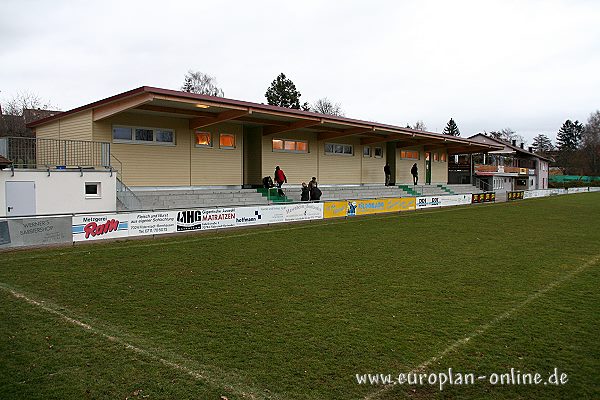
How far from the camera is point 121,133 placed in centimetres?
1988

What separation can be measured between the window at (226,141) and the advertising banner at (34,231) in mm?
11753

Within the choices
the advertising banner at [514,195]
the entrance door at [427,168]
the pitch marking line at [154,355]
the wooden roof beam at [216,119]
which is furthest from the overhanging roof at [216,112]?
the advertising banner at [514,195]

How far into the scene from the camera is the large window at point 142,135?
19.8 m

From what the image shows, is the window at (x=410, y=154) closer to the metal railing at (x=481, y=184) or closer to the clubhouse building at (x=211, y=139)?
the clubhouse building at (x=211, y=139)

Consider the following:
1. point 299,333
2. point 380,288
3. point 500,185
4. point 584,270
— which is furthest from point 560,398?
point 500,185

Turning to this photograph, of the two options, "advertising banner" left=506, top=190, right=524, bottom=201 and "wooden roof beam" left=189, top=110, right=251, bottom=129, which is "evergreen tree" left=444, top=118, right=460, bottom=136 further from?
"wooden roof beam" left=189, top=110, right=251, bottom=129

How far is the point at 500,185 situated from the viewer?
58938 millimetres

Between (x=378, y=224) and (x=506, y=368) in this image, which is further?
(x=378, y=224)

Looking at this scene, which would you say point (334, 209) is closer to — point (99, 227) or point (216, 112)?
point (216, 112)

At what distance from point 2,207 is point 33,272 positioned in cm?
712

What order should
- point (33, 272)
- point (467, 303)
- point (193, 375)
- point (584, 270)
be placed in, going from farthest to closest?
point (584, 270) < point (33, 272) < point (467, 303) < point (193, 375)

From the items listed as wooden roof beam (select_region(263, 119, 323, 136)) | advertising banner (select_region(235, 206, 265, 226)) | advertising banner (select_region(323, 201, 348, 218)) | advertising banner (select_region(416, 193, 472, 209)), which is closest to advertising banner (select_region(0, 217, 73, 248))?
advertising banner (select_region(235, 206, 265, 226))

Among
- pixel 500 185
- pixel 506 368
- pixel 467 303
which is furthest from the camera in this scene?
pixel 500 185

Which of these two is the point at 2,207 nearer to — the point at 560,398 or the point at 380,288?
the point at 380,288
